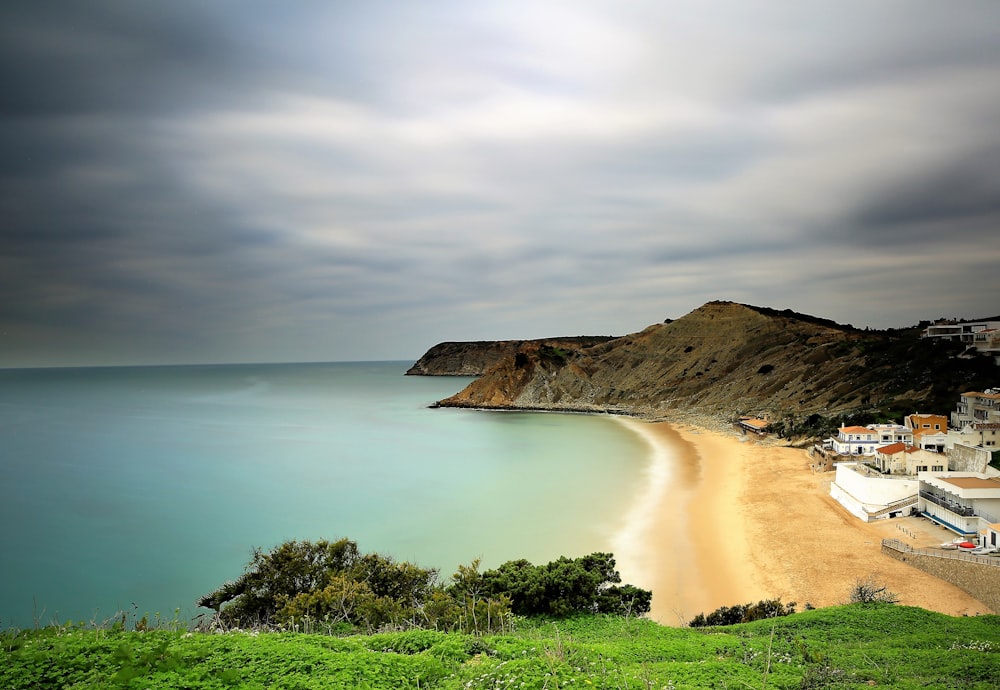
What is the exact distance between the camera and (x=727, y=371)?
231 ft

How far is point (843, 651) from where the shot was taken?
8.00 metres

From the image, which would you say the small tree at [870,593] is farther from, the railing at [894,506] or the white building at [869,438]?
the white building at [869,438]

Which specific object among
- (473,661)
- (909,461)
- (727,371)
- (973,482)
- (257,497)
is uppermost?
(727,371)

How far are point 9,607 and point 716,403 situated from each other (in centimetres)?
6339

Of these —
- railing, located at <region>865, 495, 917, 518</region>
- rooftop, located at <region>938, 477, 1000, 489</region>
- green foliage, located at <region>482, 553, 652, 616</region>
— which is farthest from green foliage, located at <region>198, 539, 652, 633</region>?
rooftop, located at <region>938, 477, 1000, 489</region>

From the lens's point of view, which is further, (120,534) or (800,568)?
(120,534)

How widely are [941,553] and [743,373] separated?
53.0 meters

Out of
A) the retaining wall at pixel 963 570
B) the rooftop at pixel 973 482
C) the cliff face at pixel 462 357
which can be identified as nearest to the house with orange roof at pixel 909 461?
the rooftop at pixel 973 482

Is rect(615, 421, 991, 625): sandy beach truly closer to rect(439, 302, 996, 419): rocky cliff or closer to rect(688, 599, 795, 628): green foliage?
rect(688, 599, 795, 628): green foliage

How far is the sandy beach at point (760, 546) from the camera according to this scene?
51.8 feet

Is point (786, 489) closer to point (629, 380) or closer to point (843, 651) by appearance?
point (843, 651)

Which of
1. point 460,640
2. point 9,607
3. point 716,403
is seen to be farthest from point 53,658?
point 716,403

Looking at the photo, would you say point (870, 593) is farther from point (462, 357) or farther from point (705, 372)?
point (462, 357)

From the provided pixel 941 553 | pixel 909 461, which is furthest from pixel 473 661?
pixel 909 461
